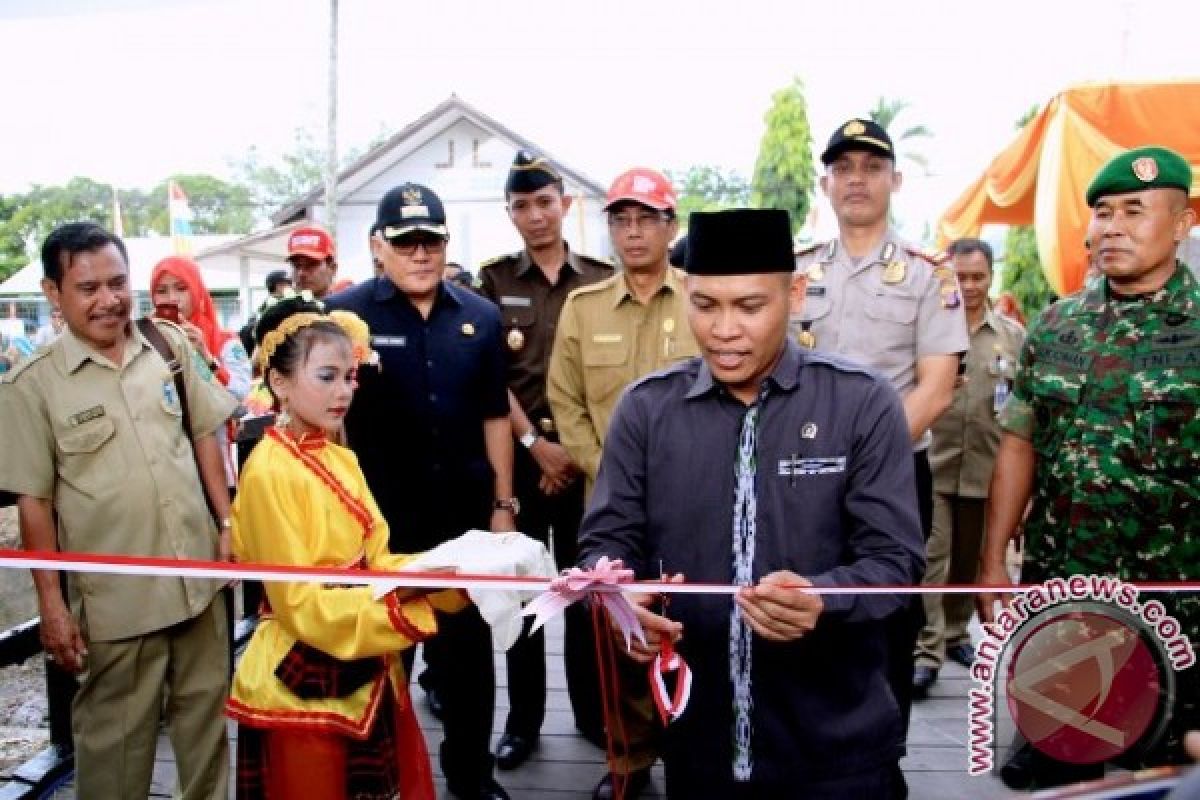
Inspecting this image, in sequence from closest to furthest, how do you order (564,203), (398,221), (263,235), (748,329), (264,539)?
1. (748,329)
2. (264,539)
3. (398,221)
4. (564,203)
5. (263,235)

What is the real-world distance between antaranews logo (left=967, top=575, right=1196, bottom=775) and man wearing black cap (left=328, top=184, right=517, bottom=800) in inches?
66.6

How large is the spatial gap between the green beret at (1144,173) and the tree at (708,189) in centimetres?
3147

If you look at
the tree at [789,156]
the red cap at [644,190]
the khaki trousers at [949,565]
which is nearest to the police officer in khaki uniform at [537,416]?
the red cap at [644,190]

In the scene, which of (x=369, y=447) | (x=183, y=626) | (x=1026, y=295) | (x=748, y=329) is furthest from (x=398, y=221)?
(x=1026, y=295)

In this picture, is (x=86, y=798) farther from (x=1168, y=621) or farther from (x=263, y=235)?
(x=263, y=235)

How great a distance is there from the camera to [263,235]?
2202 centimetres

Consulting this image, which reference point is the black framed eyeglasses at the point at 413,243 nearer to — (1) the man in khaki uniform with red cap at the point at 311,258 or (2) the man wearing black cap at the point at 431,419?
(2) the man wearing black cap at the point at 431,419

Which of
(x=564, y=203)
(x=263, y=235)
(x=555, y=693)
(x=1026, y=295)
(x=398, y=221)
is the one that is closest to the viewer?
(x=398, y=221)

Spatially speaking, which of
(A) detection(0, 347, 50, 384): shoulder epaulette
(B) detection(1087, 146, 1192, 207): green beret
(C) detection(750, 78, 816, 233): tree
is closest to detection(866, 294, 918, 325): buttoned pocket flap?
(B) detection(1087, 146, 1192, 207): green beret

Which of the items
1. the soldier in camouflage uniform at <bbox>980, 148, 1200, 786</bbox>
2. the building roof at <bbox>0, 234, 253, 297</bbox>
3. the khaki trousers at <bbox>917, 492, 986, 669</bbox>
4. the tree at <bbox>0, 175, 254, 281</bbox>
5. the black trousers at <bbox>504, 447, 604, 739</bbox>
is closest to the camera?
the soldier in camouflage uniform at <bbox>980, 148, 1200, 786</bbox>

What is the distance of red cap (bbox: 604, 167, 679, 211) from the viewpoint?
3.49 metres

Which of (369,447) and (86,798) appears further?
(369,447)

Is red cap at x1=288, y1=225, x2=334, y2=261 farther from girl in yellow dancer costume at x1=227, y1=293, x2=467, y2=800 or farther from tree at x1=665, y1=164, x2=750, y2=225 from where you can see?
tree at x1=665, y1=164, x2=750, y2=225

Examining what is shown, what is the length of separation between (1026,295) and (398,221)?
1339 centimetres
